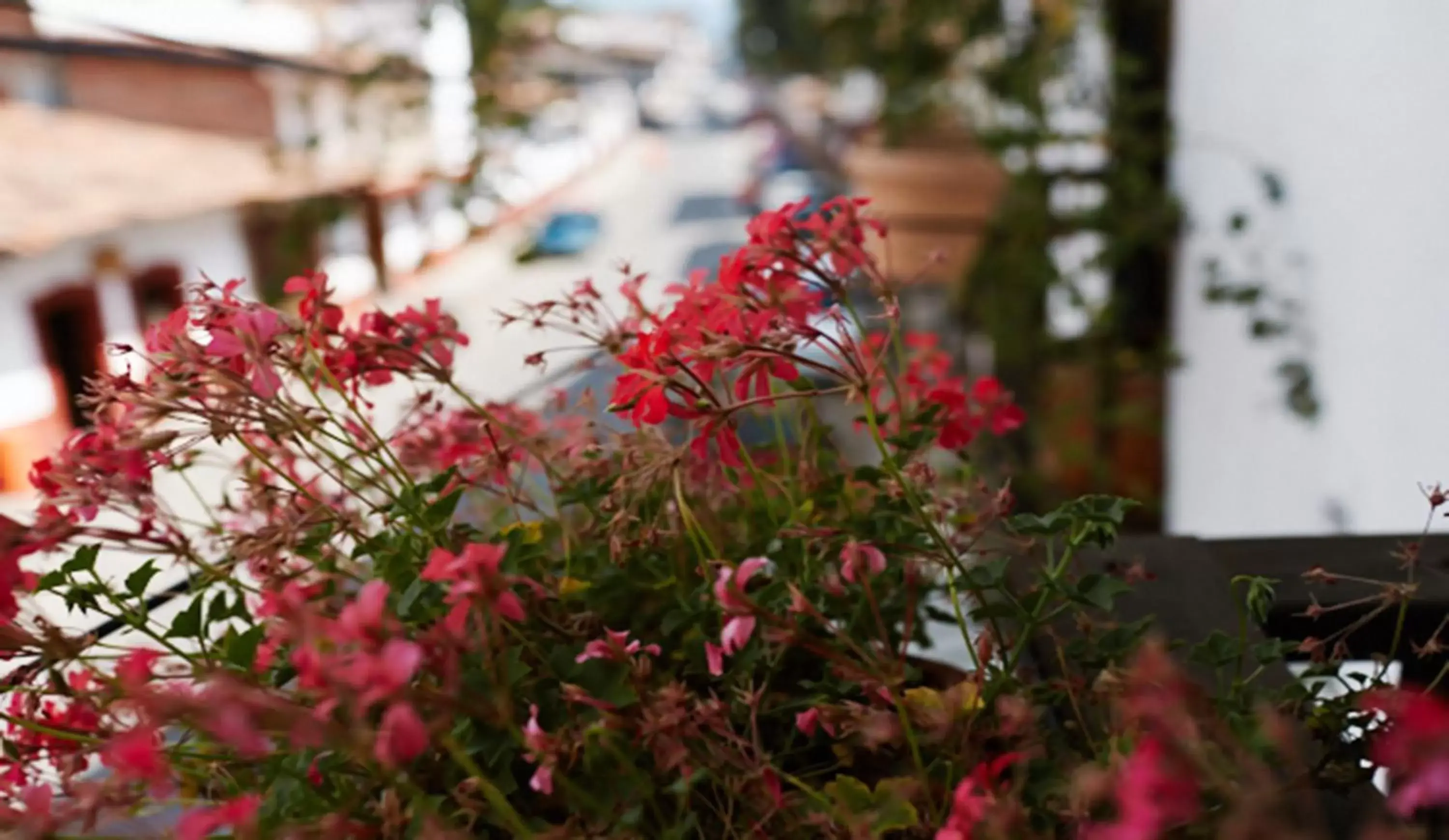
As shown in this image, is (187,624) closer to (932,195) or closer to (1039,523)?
(1039,523)

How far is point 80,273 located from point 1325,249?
11.8ft

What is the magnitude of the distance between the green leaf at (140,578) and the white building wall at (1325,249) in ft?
3.27

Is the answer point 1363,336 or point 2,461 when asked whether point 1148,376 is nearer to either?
point 1363,336

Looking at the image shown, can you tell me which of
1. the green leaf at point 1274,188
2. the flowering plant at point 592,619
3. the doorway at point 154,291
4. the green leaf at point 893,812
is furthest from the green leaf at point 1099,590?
the doorway at point 154,291

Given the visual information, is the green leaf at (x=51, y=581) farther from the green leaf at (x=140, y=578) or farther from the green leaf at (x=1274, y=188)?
the green leaf at (x=1274, y=188)

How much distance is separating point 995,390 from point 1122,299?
1563mm

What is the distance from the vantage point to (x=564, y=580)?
1.56ft

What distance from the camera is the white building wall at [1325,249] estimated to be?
41.1 inches

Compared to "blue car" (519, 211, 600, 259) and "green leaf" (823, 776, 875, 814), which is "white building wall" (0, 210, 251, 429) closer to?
"blue car" (519, 211, 600, 259)

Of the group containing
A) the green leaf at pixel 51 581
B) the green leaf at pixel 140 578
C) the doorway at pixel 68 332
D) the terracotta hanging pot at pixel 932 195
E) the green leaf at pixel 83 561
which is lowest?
the doorway at pixel 68 332

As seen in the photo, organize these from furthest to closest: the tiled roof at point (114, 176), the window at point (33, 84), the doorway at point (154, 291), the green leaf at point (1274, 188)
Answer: the doorway at point (154, 291), the tiled roof at point (114, 176), the window at point (33, 84), the green leaf at point (1274, 188)

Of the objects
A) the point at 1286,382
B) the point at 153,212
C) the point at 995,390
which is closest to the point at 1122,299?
the point at 1286,382

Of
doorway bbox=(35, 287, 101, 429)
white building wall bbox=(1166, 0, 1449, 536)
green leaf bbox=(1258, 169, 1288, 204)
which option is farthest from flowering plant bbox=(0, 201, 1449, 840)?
doorway bbox=(35, 287, 101, 429)

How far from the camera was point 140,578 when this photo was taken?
0.42 meters
